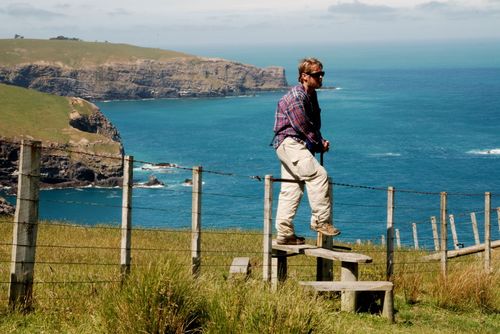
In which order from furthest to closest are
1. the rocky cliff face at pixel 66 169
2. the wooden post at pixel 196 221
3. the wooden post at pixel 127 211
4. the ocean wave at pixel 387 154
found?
1. the rocky cliff face at pixel 66 169
2. the ocean wave at pixel 387 154
3. the wooden post at pixel 196 221
4. the wooden post at pixel 127 211

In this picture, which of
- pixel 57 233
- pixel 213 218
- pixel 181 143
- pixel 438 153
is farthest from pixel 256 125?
pixel 57 233

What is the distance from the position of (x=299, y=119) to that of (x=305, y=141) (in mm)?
351

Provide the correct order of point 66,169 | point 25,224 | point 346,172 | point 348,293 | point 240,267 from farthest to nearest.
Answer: point 66,169 < point 346,172 < point 240,267 < point 348,293 < point 25,224

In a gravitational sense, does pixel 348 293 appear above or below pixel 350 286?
below

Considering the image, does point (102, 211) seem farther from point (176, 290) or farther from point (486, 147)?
point (176, 290)

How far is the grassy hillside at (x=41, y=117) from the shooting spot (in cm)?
15725

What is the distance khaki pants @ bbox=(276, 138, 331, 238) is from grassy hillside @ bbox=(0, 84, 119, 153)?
144 meters

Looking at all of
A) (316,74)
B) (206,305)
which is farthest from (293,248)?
(206,305)

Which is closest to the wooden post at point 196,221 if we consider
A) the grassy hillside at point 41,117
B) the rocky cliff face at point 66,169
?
the rocky cliff face at point 66,169

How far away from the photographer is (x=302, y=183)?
11.0 metres

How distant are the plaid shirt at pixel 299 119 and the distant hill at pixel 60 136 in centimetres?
11769

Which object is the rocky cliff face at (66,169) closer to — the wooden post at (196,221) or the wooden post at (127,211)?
the wooden post at (196,221)

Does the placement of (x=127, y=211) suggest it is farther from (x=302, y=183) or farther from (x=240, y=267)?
(x=302, y=183)

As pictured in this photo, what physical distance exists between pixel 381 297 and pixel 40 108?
561 ft
